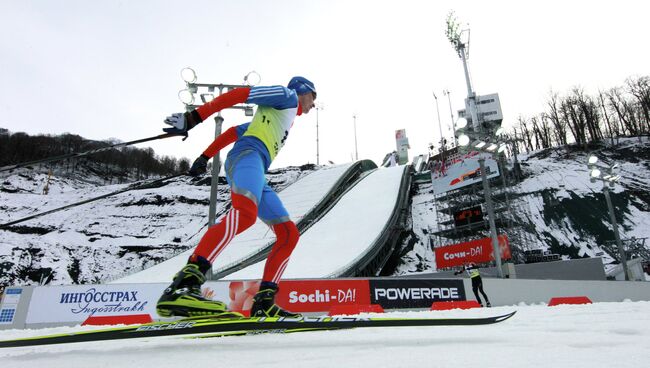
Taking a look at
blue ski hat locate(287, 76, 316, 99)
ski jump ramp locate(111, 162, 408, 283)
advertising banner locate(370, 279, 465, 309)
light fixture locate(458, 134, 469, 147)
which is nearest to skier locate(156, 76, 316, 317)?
blue ski hat locate(287, 76, 316, 99)

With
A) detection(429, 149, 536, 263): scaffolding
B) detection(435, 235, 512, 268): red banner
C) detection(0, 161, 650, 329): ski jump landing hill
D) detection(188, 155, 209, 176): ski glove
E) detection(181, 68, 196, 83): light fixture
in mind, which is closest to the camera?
detection(188, 155, 209, 176): ski glove

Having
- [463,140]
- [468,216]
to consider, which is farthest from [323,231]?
[463,140]

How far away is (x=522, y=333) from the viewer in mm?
1922

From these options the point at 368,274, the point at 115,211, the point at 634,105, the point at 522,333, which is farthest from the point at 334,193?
the point at 634,105

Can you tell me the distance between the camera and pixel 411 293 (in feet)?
34.8

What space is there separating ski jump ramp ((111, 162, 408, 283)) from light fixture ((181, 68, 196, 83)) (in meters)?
9.54

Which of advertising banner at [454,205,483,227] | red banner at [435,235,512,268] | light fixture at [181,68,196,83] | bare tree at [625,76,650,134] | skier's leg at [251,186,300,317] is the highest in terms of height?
bare tree at [625,76,650,134]

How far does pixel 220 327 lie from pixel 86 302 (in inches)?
313

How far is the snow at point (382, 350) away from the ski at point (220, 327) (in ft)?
0.17

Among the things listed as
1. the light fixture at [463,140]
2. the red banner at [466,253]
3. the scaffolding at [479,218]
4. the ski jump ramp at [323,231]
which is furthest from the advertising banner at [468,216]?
the light fixture at [463,140]

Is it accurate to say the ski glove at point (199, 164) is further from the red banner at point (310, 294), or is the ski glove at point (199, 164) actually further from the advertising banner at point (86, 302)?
the advertising banner at point (86, 302)

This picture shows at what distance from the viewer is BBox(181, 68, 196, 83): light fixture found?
857 cm

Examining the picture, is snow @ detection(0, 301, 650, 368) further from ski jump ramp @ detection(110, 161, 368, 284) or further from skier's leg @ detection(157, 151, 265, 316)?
ski jump ramp @ detection(110, 161, 368, 284)

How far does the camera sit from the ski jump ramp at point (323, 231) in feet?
56.6
